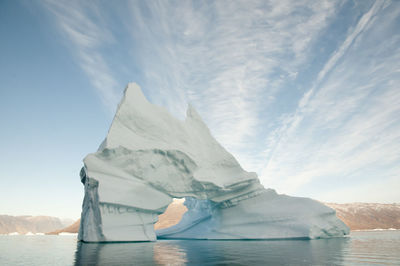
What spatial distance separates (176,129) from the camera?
1884cm

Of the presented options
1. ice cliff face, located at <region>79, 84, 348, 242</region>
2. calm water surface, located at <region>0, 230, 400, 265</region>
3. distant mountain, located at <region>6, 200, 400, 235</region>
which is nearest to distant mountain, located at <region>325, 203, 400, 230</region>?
distant mountain, located at <region>6, 200, 400, 235</region>

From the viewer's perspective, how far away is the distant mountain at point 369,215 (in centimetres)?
8079

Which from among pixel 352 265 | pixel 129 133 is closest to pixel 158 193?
pixel 129 133

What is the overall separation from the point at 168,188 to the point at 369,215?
95473 mm

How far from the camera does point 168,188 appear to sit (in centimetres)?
1684

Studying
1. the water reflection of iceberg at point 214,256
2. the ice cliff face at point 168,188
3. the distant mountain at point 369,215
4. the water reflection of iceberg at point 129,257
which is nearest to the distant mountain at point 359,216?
the distant mountain at point 369,215

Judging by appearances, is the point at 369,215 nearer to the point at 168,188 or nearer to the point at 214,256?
the point at 168,188

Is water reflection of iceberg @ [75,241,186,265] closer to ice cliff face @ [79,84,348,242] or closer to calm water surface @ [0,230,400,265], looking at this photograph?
calm water surface @ [0,230,400,265]

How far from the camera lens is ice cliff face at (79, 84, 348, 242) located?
→ 1442 cm

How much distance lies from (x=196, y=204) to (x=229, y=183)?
6525mm

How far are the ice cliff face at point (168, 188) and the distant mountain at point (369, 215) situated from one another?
7336 cm

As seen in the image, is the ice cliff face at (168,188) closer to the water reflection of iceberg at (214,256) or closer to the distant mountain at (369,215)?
the water reflection of iceberg at (214,256)

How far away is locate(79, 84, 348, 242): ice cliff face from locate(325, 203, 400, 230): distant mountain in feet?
241

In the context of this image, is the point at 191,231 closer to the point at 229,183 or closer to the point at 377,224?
the point at 229,183
